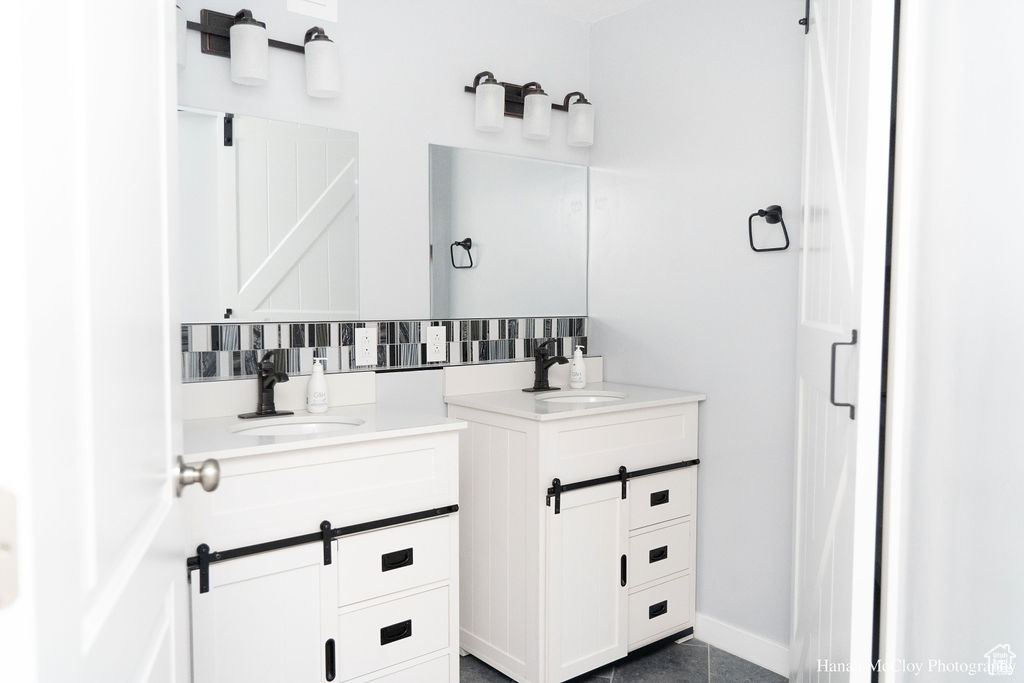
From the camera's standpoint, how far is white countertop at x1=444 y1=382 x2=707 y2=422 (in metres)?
2.16

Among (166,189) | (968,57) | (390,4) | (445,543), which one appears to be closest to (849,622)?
(968,57)

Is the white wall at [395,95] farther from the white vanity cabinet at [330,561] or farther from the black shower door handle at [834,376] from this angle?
the black shower door handle at [834,376]

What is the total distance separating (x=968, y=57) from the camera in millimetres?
918

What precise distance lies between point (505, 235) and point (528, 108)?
493 mm

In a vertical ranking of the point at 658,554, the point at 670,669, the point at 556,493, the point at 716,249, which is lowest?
the point at 670,669

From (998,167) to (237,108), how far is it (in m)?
1.94

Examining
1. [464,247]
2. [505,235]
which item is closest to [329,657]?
[464,247]

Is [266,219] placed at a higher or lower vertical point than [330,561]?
higher

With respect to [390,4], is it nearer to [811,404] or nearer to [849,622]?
[811,404]

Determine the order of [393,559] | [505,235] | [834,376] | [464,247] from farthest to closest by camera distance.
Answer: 1. [505,235]
2. [464,247]
3. [393,559]
4. [834,376]

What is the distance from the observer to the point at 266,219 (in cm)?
217

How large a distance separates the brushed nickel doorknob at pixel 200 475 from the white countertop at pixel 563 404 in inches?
48.6

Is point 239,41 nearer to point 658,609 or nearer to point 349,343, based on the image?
point 349,343

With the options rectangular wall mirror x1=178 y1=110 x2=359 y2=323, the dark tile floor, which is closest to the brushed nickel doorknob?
rectangular wall mirror x1=178 y1=110 x2=359 y2=323
